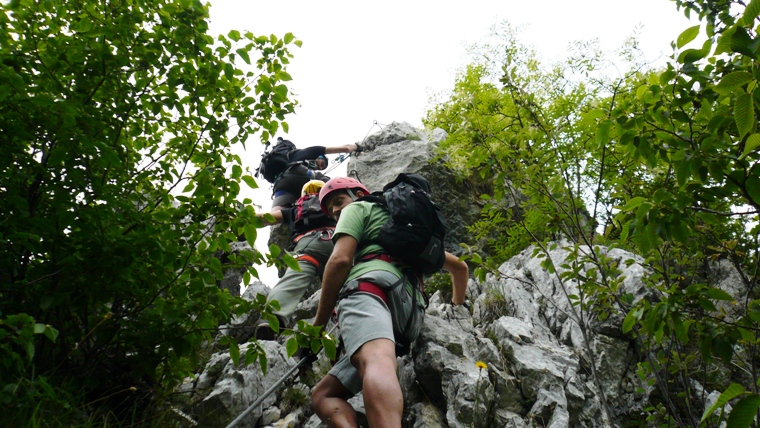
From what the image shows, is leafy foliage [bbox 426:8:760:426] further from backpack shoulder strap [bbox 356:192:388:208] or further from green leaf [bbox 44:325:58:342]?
green leaf [bbox 44:325:58:342]

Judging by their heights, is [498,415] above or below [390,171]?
below

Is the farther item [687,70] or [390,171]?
[390,171]

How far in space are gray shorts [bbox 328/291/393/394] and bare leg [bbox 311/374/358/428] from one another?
8 centimetres

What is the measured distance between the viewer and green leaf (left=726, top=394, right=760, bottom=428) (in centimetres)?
162

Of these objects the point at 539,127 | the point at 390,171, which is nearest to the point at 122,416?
the point at 539,127

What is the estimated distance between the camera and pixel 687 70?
234cm

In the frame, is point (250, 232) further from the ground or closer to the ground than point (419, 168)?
closer to the ground

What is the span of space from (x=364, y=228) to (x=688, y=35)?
333 centimetres

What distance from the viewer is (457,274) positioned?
6.30m

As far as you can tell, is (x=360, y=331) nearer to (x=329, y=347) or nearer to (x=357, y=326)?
(x=357, y=326)

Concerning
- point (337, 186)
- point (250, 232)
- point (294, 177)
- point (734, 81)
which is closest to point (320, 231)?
point (337, 186)

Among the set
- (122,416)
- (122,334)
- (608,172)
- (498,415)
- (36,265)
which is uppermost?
(608,172)

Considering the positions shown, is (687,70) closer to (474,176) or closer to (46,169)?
(46,169)

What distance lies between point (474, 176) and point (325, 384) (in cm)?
753
